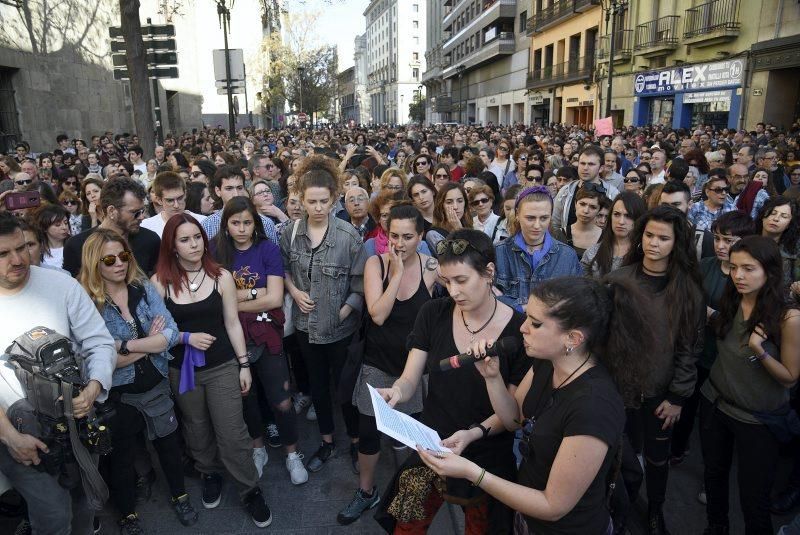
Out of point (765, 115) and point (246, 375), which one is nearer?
point (246, 375)

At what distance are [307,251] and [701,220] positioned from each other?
13.3 ft

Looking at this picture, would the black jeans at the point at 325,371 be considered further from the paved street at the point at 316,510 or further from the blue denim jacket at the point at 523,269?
the blue denim jacket at the point at 523,269

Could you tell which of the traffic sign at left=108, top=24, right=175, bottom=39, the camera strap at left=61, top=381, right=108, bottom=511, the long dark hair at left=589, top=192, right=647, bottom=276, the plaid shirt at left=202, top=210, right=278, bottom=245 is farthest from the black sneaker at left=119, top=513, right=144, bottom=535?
the traffic sign at left=108, top=24, right=175, bottom=39

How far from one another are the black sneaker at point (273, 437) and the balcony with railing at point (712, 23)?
21.8 m

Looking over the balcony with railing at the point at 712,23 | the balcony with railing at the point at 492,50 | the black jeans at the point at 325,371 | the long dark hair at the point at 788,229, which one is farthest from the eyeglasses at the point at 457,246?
the balcony with railing at the point at 492,50

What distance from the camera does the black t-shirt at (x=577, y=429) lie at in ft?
5.97

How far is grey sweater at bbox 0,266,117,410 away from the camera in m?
2.63

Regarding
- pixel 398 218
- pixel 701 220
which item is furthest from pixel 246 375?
pixel 701 220

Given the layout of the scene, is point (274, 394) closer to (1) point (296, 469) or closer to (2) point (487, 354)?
(1) point (296, 469)

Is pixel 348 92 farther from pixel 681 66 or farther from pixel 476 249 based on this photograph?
pixel 476 249

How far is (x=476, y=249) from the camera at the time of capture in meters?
2.47

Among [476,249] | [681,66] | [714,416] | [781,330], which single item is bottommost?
[714,416]

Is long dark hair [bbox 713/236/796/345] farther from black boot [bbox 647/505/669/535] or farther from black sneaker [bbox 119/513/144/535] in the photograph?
black sneaker [bbox 119/513/144/535]

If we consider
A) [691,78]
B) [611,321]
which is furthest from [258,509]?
[691,78]
